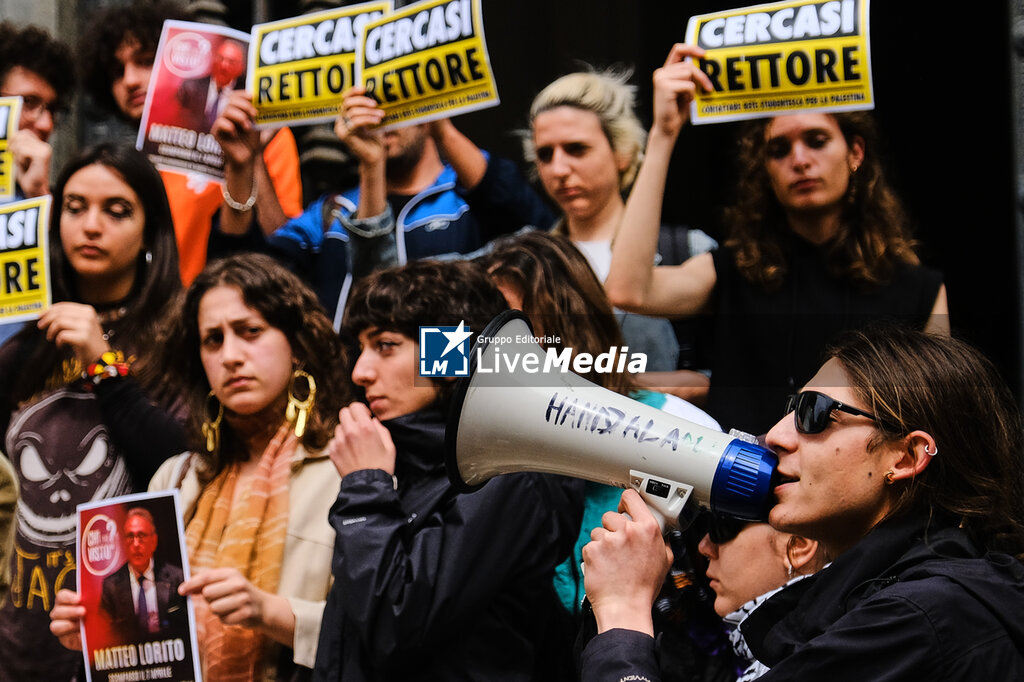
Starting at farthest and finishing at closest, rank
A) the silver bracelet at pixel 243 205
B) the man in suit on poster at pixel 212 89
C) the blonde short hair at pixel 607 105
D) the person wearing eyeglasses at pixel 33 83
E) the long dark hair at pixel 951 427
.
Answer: the person wearing eyeglasses at pixel 33 83 → the man in suit on poster at pixel 212 89 → the silver bracelet at pixel 243 205 → the blonde short hair at pixel 607 105 → the long dark hair at pixel 951 427

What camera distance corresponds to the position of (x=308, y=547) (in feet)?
13.2

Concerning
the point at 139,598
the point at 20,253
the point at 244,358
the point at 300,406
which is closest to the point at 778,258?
the point at 300,406

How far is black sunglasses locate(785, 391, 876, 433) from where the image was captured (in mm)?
2746

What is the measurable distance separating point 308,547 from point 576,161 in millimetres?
1527

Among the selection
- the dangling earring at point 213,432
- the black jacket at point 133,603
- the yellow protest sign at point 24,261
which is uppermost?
the yellow protest sign at point 24,261

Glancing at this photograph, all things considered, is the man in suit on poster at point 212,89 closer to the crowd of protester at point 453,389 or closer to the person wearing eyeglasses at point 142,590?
the crowd of protester at point 453,389

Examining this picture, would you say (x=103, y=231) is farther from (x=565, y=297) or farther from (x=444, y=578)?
(x=444, y=578)

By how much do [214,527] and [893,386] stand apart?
2.36 metres

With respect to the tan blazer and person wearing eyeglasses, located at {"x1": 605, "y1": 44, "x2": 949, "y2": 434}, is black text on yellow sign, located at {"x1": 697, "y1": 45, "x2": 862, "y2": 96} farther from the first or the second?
the tan blazer

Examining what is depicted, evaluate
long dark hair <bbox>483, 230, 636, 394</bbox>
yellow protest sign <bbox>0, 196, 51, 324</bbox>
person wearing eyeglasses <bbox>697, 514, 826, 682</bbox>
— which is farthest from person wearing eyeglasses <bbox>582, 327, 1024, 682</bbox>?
Answer: yellow protest sign <bbox>0, 196, 51, 324</bbox>

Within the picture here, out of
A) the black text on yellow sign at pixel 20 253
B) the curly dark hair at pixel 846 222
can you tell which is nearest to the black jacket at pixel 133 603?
the black text on yellow sign at pixel 20 253

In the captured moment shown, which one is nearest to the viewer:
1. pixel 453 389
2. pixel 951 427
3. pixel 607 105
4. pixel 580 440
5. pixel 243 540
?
pixel 951 427

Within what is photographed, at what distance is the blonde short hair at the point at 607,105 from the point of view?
4172 mm

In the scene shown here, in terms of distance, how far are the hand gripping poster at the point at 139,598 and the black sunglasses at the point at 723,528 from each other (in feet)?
5.98
